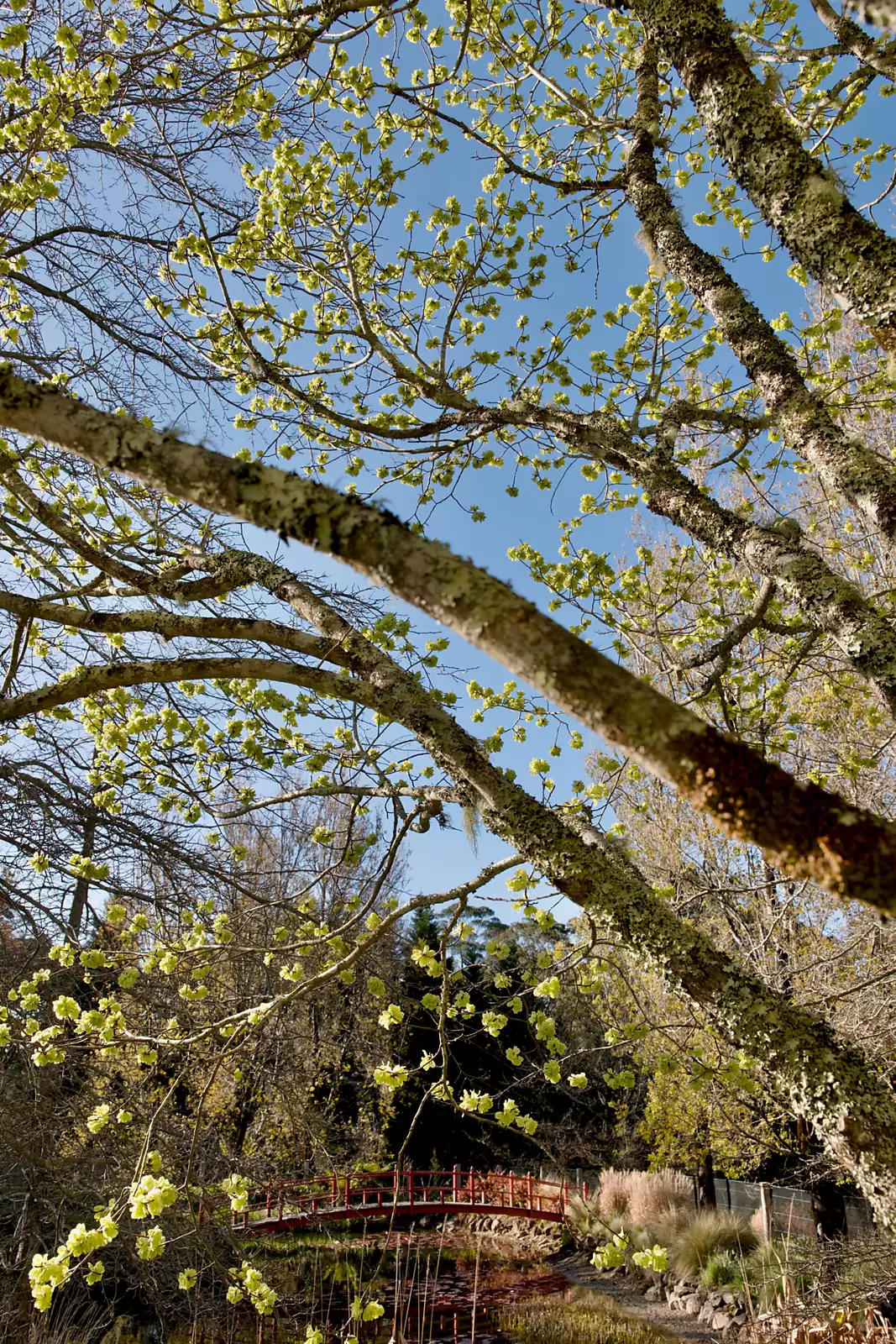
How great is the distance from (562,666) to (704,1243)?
1284cm

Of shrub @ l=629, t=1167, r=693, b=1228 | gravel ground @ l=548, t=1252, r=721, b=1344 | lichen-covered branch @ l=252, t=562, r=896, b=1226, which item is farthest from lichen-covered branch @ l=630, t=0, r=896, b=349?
shrub @ l=629, t=1167, r=693, b=1228

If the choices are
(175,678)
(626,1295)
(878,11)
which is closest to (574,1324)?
(626,1295)

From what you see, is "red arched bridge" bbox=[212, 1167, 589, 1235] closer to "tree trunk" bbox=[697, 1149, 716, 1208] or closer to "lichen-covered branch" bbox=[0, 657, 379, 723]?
"tree trunk" bbox=[697, 1149, 716, 1208]

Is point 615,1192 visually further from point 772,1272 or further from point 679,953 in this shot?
point 679,953

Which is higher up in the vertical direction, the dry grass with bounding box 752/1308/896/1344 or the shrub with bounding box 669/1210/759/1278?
the dry grass with bounding box 752/1308/896/1344

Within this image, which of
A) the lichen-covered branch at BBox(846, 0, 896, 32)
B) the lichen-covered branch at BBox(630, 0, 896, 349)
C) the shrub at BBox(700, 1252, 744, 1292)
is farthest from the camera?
the shrub at BBox(700, 1252, 744, 1292)

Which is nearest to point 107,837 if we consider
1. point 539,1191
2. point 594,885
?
point 594,885

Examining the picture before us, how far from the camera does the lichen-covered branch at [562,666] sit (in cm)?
91

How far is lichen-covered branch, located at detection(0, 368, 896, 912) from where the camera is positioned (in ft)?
3.00

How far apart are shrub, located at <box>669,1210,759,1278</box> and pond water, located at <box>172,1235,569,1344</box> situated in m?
1.82

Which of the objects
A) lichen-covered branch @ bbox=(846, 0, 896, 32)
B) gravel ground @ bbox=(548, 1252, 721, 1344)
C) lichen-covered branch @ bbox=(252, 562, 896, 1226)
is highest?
lichen-covered branch @ bbox=(846, 0, 896, 32)

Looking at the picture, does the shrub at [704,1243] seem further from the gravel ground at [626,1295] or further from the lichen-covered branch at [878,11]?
the lichen-covered branch at [878,11]

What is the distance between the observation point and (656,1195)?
1267cm

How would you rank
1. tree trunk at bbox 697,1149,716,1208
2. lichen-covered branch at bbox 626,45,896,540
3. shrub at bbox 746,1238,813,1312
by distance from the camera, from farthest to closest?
tree trunk at bbox 697,1149,716,1208, shrub at bbox 746,1238,813,1312, lichen-covered branch at bbox 626,45,896,540
